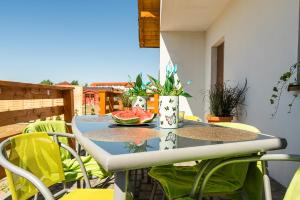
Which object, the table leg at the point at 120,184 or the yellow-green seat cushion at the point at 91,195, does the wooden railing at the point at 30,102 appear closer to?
the yellow-green seat cushion at the point at 91,195

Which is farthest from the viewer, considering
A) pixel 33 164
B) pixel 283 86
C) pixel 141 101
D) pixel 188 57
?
pixel 188 57

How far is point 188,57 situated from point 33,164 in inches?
222

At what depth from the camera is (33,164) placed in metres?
1.39

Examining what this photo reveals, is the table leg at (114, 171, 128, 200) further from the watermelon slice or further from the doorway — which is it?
the doorway

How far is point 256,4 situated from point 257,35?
15.4 inches

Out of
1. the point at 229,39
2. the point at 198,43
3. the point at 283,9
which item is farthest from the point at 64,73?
the point at 283,9

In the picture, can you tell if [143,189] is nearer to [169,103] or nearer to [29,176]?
[169,103]

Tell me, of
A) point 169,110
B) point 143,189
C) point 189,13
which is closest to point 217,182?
point 169,110

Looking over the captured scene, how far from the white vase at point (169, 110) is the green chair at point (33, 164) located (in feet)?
1.52

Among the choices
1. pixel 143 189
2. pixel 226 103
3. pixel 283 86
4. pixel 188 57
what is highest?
pixel 188 57

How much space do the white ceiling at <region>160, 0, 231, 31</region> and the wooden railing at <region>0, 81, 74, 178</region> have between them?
2273mm

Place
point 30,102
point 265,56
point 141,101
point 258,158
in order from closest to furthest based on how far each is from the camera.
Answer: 1. point 258,158
2. point 141,101
3. point 265,56
4. point 30,102

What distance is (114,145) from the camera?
1.00 m

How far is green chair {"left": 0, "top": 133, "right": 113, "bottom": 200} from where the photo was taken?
115 centimetres
